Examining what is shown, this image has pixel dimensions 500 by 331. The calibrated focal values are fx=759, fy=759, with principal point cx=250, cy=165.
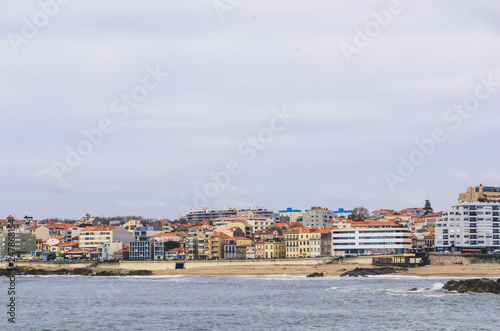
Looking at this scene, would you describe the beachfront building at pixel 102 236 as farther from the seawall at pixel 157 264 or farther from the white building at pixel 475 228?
the white building at pixel 475 228

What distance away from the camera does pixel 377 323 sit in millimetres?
48312

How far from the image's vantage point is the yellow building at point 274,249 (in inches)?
5787

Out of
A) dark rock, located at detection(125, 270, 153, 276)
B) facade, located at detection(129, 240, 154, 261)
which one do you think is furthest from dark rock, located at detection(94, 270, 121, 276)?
facade, located at detection(129, 240, 154, 261)

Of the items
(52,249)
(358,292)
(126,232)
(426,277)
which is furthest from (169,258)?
(358,292)

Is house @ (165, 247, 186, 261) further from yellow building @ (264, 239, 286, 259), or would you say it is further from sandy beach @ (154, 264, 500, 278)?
sandy beach @ (154, 264, 500, 278)

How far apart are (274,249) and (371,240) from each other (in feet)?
62.6

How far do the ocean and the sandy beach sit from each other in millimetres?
29603

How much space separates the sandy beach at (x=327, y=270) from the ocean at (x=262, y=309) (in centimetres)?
2960

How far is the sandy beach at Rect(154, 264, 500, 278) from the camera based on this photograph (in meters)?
106

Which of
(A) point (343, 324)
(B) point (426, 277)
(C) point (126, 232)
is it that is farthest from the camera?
(C) point (126, 232)

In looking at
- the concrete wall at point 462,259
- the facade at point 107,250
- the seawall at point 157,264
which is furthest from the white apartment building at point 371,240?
the facade at point 107,250

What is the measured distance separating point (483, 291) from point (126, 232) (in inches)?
4724

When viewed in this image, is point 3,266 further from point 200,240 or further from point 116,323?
point 116,323

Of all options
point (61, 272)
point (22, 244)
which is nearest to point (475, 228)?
point (61, 272)
